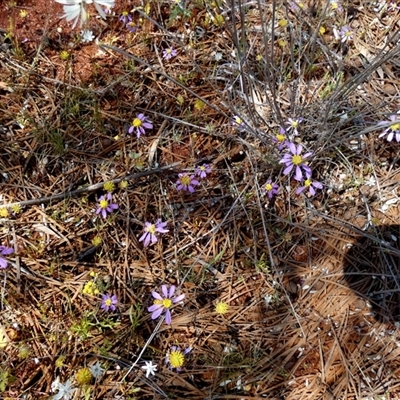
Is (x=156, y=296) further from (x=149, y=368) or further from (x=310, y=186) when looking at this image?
(x=310, y=186)

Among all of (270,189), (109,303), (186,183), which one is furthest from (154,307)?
(270,189)

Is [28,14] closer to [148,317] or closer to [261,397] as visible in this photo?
[148,317]

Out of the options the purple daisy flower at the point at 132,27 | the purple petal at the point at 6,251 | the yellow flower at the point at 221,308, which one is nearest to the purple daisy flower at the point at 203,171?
the yellow flower at the point at 221,308

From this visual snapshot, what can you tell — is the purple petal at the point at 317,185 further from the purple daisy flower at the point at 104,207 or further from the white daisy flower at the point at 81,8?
the white daisy flower at the point at 81,8

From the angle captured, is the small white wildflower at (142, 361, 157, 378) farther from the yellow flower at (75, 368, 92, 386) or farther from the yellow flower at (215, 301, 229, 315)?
the yellow flower at (215, 301, 229, 315)

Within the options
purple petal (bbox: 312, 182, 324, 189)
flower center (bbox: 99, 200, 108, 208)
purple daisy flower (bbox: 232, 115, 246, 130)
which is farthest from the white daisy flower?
purple petal (bbox: 312, 182, 324, 189)

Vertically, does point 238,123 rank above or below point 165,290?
above
